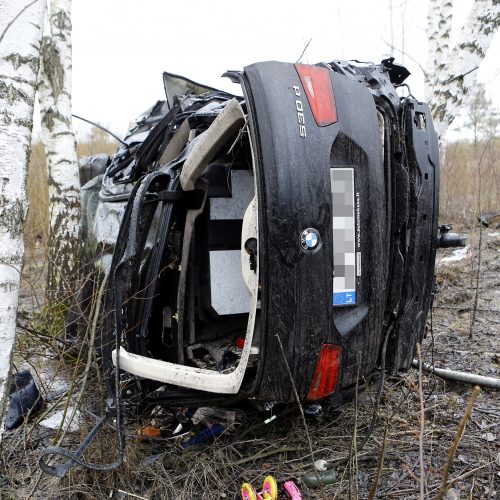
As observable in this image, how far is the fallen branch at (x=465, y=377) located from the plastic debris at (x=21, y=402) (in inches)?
81.5

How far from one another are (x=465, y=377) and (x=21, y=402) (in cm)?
243

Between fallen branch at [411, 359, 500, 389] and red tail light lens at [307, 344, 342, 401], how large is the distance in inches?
34.3

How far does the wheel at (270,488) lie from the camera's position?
81.2 inches

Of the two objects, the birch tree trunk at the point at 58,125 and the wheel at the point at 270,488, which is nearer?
the wheel at the point at 270,488

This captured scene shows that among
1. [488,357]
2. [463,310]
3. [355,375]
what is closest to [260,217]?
[355,375]

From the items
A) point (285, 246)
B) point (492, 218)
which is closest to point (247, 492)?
point (285, 246)

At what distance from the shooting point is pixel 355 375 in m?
2.16

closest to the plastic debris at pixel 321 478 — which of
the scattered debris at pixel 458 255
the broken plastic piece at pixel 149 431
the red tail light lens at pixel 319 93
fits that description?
the broken plastic piece at pixel 149 431

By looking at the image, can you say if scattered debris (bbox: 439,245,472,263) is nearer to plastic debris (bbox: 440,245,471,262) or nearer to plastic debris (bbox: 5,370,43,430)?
plastic debris (bbox: 440,245,471,262)

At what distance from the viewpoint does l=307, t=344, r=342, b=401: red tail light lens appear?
6.77 feet

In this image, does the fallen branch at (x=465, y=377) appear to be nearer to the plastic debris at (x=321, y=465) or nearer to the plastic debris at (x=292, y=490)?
the plastic debris at (x=321, y=465)

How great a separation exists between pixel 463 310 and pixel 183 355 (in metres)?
2.83

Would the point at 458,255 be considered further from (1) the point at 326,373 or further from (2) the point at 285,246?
(2) the point at 285,246

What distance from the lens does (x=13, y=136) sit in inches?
72.2
